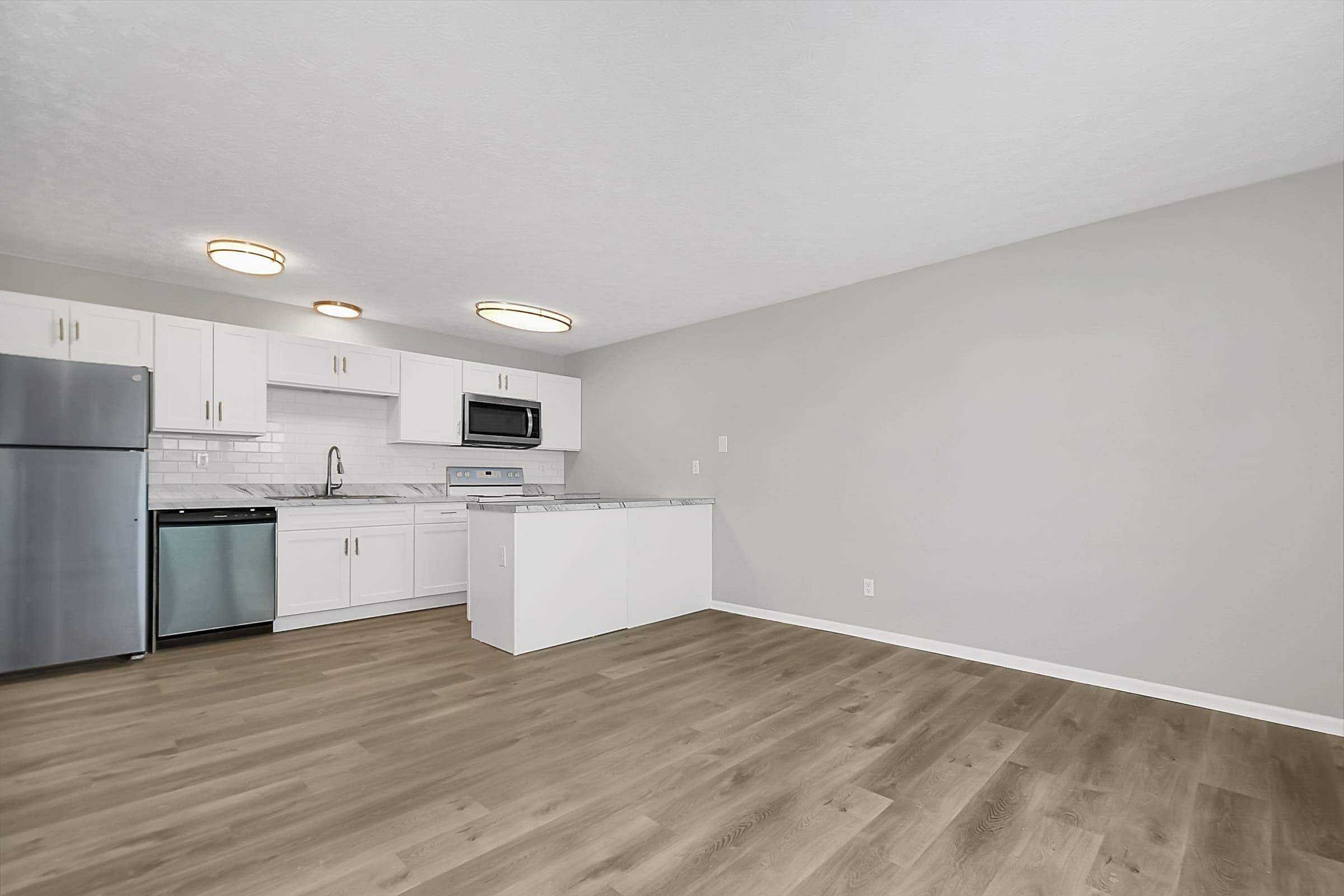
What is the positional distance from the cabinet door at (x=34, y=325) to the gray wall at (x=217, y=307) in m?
0.27

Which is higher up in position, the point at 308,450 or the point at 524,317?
the point at 524,317

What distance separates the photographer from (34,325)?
3.62m

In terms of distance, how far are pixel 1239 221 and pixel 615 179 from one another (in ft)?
9.93

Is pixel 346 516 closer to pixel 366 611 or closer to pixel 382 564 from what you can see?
pixel 382 564

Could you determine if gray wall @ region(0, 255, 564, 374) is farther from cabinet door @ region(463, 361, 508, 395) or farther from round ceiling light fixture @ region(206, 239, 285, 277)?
round ceiling light fixture @ region(206, 239, 285, 277)

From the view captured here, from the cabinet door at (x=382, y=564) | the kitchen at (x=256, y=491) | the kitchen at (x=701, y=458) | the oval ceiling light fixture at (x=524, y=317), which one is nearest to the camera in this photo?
the kitchen at (x=701, y=458)

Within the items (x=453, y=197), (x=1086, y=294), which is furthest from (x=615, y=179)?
(x=1086, y=294)

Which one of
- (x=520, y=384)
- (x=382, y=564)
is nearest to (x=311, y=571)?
(x=382, y=564)

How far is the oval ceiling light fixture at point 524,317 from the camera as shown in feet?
15.8

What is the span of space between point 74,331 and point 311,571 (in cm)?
206

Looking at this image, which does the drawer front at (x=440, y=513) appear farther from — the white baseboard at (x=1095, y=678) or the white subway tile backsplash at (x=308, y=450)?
→ the white baseboard at (x=1095, y=678)

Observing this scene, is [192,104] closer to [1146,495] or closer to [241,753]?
[241,753]

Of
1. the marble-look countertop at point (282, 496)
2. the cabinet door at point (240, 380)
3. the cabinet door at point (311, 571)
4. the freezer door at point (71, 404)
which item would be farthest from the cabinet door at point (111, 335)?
the cabinet door at point (311, 571)

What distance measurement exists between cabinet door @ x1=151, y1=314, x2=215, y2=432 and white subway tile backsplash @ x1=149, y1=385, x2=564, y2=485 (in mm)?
386
